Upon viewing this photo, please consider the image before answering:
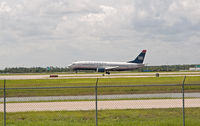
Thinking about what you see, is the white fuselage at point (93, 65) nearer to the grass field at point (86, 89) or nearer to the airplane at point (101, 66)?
the airplane at point (101, 66)

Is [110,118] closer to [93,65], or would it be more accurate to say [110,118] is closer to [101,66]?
[93,65]

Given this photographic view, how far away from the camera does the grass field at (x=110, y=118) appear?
542 inches

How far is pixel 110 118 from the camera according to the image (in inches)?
609

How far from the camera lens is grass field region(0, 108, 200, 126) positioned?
13.8 m

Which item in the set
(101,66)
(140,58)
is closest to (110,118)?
(101,66)

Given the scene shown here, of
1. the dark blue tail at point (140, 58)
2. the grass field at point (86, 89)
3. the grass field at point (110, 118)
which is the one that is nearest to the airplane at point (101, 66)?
the dark blue tail at point (140, 58)

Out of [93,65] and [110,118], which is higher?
[93,65]

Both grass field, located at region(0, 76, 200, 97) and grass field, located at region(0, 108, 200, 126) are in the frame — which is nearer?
grass field, located at region(0, 108, 200, 126)

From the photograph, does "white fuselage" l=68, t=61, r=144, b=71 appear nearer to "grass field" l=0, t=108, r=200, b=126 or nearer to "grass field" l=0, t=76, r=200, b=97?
"grass field" l=0, t=76, r=200, b=97

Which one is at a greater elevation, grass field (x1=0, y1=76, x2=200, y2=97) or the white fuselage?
the white fuselage

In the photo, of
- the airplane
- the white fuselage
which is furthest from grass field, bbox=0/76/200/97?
the white fuselage

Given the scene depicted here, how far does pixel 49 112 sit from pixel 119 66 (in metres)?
74.8

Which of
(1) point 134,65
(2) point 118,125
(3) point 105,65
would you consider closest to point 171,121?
(2) point 118,125

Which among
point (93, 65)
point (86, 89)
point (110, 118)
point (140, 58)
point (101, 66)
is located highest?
point (140, 58)
